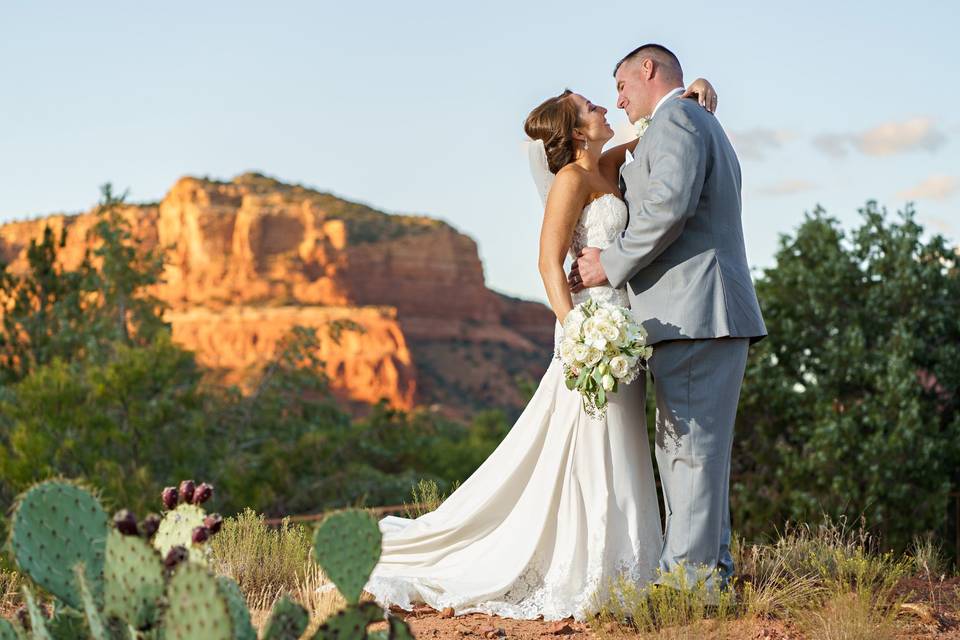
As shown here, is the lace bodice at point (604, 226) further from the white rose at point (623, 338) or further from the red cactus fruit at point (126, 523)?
the red cactus fruit at point (126, 523)

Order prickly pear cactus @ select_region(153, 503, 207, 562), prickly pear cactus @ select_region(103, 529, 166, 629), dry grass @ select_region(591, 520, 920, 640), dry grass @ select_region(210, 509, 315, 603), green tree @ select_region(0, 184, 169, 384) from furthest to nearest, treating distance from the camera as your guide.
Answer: green tree @ select_region(0, 184, 169, 384)
dry grass @ select_region(210, 509, 315, 603)
dry grass @ select_region(591, 520, 920, 640)
prickly pear cactus @ select_region(153, 503, 207, 562)
prickly pear cactus @ select_region(103, 529, 166, 629)

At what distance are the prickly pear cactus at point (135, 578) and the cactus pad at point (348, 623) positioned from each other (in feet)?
1.35

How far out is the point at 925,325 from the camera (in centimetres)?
1714

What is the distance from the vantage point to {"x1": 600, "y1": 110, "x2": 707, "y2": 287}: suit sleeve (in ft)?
14.6

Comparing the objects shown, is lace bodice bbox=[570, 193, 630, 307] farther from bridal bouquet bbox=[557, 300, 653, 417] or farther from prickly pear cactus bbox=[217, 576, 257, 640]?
prickly pear cactus bbox=[217, 576, 257, 640]


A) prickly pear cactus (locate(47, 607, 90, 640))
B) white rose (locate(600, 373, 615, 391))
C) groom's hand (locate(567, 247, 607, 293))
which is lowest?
prickly pear cactus (locate(47, 607, 90, 640))

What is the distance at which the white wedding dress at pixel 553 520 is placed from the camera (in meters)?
4.72

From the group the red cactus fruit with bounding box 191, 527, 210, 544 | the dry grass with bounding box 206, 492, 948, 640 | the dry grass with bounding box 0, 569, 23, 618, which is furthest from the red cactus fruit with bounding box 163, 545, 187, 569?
the dry grass with bounding box 0, 569, 23, 618

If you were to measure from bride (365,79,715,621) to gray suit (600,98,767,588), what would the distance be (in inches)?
8.0

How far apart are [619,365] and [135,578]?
2.25 meters

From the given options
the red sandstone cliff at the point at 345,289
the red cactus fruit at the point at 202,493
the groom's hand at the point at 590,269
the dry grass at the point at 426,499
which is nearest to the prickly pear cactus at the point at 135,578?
the red cactus fruit at the point at 202,493

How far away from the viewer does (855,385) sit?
16875 millimetres

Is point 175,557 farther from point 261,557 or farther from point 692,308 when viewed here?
point 261,557

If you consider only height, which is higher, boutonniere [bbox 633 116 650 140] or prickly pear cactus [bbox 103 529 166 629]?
boutonniere [bbox 633 116 650 140]
